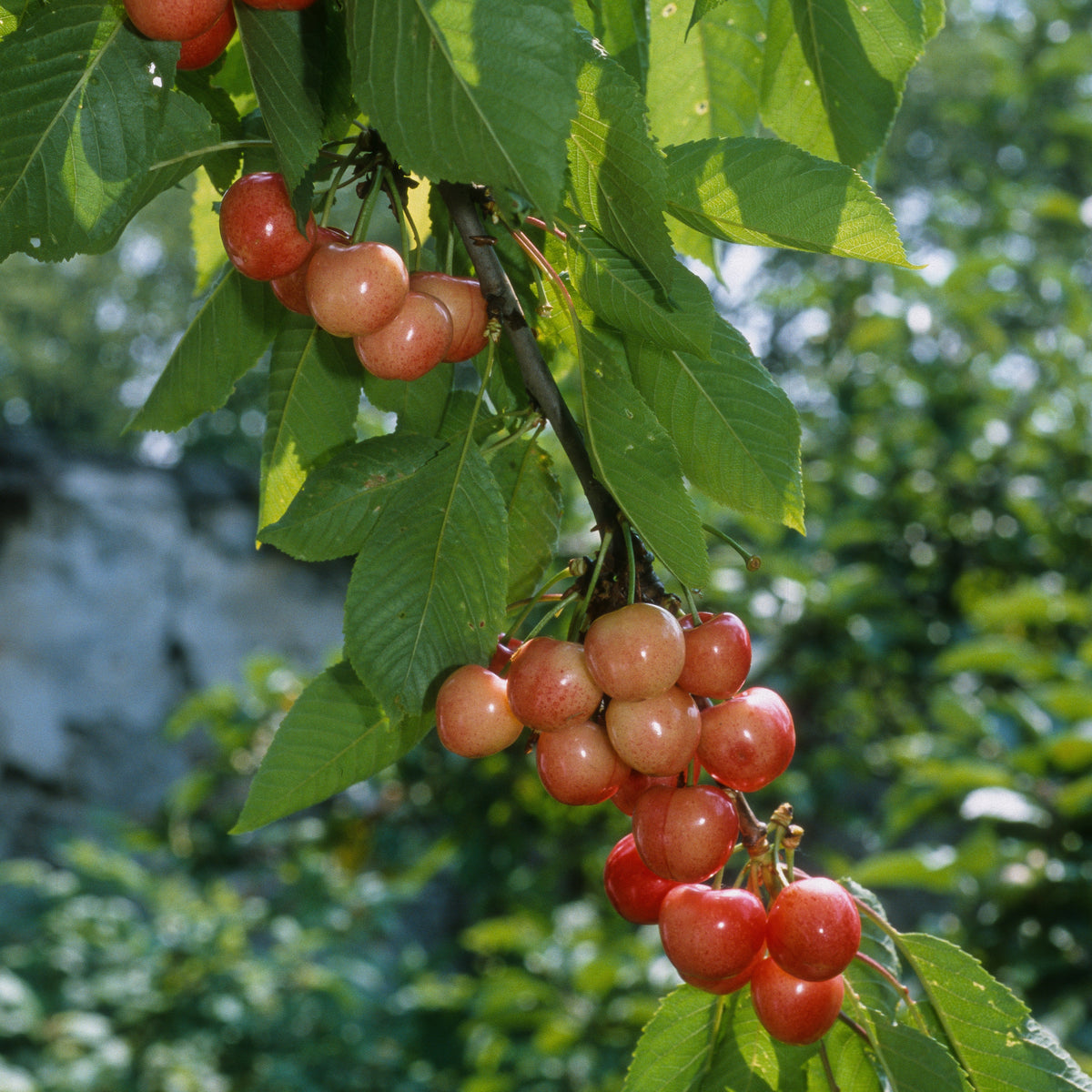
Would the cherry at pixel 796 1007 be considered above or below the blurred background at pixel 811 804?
above

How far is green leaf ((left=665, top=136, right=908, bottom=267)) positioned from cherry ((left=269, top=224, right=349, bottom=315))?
18cm

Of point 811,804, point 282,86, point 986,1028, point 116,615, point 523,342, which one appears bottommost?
point 116,615

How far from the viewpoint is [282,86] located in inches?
18.5

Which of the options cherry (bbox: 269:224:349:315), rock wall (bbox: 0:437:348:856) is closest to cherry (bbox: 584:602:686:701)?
cherry (bbox: 269:224:349:315)

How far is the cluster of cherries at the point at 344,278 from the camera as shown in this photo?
490mm

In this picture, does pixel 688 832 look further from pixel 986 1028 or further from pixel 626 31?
pixel 626 31

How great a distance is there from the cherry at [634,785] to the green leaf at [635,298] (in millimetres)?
227

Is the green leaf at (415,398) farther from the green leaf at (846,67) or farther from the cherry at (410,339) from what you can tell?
the green leaf at (846,67)

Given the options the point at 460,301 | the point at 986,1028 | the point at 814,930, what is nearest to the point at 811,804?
the point at 986,1028

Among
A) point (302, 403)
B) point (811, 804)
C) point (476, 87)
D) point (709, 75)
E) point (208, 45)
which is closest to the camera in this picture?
point (476, 87)

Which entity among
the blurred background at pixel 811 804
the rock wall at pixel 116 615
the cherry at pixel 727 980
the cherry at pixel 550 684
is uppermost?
the cherry at pixel 550 684

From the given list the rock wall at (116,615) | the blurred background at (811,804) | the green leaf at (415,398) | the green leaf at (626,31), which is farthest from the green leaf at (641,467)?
the rock wall at (116,615)

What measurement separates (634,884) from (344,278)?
0.36 metres

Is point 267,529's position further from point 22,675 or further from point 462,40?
point 22,675
